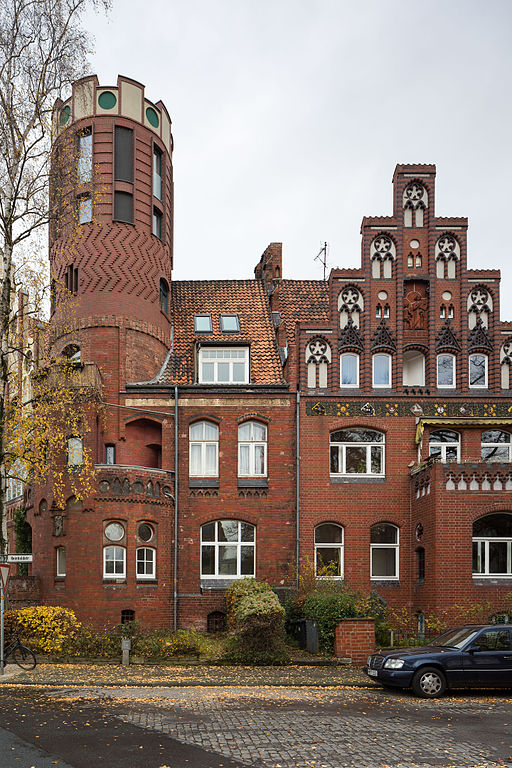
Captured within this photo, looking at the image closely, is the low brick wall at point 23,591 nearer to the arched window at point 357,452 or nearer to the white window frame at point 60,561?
the white window frame at point 60,561

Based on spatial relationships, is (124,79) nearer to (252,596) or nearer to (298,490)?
(298,490)

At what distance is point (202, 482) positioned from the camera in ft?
94.7

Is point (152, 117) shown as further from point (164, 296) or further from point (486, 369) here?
point (486, 369)

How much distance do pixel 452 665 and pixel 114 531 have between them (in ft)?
42.6

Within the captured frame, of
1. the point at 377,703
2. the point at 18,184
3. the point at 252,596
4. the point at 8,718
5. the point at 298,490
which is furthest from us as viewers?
the point at 298,490

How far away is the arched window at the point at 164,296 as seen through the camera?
31.4 meters

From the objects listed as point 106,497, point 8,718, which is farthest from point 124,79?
point 8,718

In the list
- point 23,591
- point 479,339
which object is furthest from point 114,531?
point 479,339

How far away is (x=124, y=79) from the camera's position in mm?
30250

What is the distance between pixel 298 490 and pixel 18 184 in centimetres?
1379

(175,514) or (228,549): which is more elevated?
(175,514)

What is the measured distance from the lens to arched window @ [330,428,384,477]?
96.0 ft

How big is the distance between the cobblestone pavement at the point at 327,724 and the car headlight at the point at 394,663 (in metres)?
0.59

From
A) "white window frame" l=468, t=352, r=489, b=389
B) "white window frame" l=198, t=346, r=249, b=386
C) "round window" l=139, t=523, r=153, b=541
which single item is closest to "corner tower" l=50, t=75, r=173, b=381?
"white window frame" l=198, t=346, r=249, b=386
